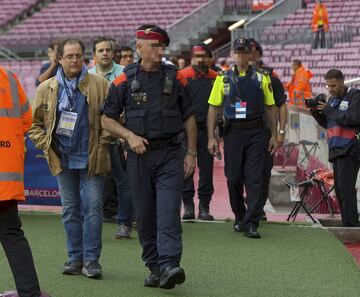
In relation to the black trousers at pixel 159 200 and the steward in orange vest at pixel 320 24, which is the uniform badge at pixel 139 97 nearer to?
the black trousers at pixel 159 200

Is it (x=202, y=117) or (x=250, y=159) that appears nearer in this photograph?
(x=250, y=159)

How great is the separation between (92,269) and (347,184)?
306cm

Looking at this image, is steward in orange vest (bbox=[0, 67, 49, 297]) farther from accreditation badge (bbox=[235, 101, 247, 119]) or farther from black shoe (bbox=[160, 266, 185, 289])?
accreditation badge (bbox=[235, 101, 247, 119])

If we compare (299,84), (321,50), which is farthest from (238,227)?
(321,50)

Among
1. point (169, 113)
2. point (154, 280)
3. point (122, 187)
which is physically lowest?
point (154, 280)

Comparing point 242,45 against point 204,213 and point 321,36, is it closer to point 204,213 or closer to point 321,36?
point 204,213

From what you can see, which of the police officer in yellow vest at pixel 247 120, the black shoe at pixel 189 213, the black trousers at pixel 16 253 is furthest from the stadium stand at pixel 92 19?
the black trousers at pixel 16 253

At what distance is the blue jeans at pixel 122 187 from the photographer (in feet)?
25.8

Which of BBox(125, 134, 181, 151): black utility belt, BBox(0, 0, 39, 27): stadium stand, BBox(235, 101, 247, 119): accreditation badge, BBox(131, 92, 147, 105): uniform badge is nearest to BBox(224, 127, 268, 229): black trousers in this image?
BBox(235, 101, 247, 119): accreditation badge

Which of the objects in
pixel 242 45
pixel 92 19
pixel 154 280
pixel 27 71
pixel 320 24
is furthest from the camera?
pixel 92 19

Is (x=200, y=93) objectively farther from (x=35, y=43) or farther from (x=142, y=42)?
(x=35, y=43)

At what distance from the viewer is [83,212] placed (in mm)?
6574

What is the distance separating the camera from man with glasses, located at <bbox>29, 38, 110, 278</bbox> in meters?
6.47

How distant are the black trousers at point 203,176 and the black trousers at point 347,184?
1363 millimetres
